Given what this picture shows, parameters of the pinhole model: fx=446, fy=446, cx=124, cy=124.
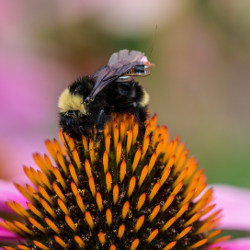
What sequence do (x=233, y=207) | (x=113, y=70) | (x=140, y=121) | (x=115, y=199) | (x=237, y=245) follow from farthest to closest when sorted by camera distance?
(x=233, y=207) < (x=237, y=245) < (x=140, y=121) < (x=113, y=70) < (x=115, y=199)

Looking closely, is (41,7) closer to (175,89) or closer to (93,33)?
(93,33)

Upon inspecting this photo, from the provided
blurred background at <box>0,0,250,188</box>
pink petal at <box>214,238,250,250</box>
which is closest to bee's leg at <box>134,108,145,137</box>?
pink petal at <box>214,238,250,250</box>

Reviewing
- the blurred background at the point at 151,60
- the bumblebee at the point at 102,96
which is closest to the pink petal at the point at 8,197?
the bumblebee at the point at 102,96

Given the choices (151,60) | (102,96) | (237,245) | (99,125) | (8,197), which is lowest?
(237,245)

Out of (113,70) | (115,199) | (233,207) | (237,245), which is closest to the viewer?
(115,199)

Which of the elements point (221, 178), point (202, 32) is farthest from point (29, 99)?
point (221, 178)

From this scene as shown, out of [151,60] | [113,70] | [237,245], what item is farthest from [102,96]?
[151,60]

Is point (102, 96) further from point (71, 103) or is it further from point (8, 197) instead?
point (8, 197)
